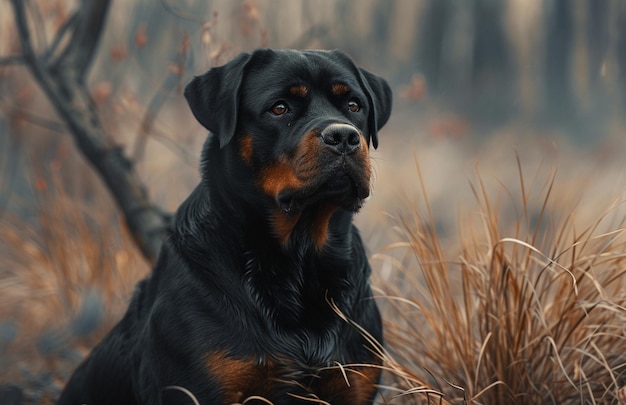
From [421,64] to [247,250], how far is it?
5696mm

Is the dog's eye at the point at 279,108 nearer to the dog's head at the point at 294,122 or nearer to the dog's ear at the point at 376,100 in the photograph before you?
the dog's head at the point at 294,122

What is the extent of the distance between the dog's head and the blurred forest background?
0.34 m

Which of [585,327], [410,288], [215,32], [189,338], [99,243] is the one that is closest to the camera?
[189,338]

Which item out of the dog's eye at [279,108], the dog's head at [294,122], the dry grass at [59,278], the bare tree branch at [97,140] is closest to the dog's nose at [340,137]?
the dog's head at [294,122]

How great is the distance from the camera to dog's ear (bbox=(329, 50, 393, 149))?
9.46 feet

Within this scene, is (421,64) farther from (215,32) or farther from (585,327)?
(585,327)

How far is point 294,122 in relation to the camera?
2629mm

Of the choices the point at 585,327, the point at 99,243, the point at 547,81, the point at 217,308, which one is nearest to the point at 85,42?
the point at 99,243

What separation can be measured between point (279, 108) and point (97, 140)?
79.1 inches

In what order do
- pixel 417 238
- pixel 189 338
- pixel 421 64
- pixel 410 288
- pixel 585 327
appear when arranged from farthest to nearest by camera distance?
pixel 421 64 → pixel 410 288 → pixel 417 238 → pixel 585 327 → pixel 189 338

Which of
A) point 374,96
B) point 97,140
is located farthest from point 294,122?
point 97,140

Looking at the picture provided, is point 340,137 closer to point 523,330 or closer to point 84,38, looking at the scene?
point 523,330

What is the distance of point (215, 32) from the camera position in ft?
14.5

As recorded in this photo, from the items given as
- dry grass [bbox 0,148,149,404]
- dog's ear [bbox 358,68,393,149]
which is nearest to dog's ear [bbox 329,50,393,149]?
dog's ear [bbox 358,68,393,149]
